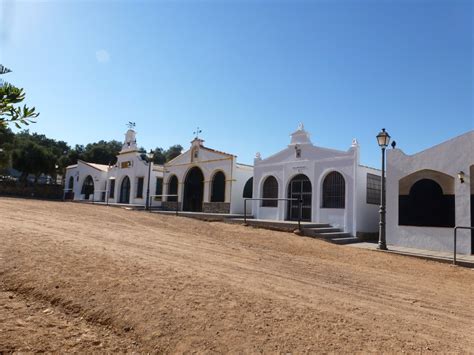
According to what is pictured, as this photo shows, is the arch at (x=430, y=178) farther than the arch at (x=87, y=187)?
No

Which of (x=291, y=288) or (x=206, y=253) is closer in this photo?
(x=291, y=288)

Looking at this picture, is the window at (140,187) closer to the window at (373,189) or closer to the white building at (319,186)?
the white building at (319,186)

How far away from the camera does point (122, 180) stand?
3222 cm

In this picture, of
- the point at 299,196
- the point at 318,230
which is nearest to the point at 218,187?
the point at 299,196

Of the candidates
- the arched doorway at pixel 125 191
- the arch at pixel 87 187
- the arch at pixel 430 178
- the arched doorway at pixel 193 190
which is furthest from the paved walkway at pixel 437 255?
the arch at pixel 87 187

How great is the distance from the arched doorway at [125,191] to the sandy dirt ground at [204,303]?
903 inches

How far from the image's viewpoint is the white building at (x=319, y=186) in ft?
54.1

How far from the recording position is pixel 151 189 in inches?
1136

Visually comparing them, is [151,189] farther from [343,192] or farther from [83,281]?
[83,281]

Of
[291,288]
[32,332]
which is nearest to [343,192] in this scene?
[291,288]

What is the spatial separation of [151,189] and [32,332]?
82.6 feet

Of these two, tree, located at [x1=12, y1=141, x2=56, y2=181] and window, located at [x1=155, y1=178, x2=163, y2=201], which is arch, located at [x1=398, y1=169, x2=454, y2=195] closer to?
window, located at [x1=155, y1=178, x2=163, y2=201]

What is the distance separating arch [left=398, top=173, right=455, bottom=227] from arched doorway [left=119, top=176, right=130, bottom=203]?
23.2 meters

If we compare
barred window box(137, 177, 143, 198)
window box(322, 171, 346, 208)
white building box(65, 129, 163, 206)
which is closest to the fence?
white building box(65, 129, 163, 206)
